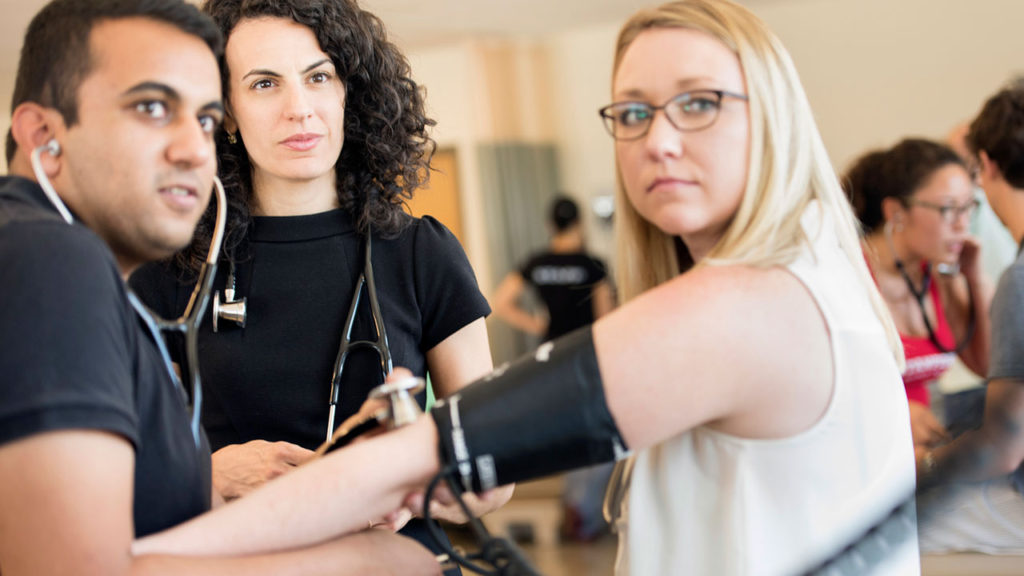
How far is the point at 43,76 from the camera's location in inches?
39.9

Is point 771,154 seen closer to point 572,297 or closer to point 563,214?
point 572,297

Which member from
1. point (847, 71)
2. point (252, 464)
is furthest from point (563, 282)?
point (252, 464)

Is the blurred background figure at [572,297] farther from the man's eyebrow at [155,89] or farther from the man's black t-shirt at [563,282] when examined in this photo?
the man's eyebrow at [155,89]

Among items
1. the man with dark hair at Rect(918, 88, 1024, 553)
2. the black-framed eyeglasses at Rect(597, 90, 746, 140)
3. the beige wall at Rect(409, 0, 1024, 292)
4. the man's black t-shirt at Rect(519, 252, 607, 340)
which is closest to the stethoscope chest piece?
the black-framed eyeglasses at Rect(597, 90, 746, 140)

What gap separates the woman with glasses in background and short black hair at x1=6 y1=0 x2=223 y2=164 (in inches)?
93.5

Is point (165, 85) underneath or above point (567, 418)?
above

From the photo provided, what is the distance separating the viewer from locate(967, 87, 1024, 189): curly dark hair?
245 cm

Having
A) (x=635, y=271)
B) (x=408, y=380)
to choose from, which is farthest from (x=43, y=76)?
(x=635, y=271)

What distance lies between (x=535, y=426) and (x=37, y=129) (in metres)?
0.63

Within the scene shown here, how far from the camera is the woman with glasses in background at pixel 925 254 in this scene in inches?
118

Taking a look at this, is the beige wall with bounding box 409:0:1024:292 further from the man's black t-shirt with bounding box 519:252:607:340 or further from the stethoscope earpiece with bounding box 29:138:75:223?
the stethoscope earpiece with bounding box 29:138:75:223

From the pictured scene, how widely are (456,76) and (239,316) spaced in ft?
22.2

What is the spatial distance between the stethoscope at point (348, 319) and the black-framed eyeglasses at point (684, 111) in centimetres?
53

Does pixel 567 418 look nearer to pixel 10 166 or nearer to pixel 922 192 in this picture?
pixel 10 166
